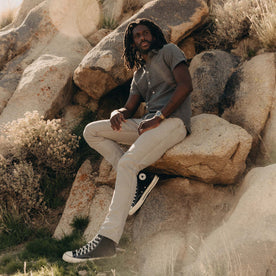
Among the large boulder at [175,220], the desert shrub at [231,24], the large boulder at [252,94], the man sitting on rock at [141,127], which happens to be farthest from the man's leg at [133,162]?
the desert shrub at [231,24]

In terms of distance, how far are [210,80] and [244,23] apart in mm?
1719

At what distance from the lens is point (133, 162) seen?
370cm

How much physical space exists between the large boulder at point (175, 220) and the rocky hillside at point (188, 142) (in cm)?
1

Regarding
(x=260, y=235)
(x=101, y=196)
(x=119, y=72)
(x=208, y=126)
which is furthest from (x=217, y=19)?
(x=260, y=235)

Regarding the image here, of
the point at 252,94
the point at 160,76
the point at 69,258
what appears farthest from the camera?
the point at 252,94

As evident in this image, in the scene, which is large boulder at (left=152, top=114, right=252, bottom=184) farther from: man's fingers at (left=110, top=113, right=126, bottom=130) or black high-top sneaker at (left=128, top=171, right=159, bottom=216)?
man's fingers at (left=110, top=113, right=126, bottom=130)

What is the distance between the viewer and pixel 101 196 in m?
4.94

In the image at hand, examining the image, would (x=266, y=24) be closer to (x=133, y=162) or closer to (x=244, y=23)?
(x=244, y=23)

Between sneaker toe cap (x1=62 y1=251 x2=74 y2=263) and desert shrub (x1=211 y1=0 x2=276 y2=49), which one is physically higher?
A: desert shrub (x1=211 y1=0 x2=276 y2=49)

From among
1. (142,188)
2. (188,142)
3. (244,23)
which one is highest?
(244,23)

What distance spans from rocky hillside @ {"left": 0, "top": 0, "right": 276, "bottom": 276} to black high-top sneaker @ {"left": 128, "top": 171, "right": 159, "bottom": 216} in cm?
19

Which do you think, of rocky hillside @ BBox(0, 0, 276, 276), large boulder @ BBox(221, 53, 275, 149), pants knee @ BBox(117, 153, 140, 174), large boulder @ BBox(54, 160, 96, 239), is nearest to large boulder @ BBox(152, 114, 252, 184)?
rocky hillside @ BBox(0, 0, 276, 276)

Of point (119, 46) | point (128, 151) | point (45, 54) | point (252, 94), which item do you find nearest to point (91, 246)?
point (128, 151)

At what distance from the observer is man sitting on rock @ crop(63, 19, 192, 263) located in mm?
3469
